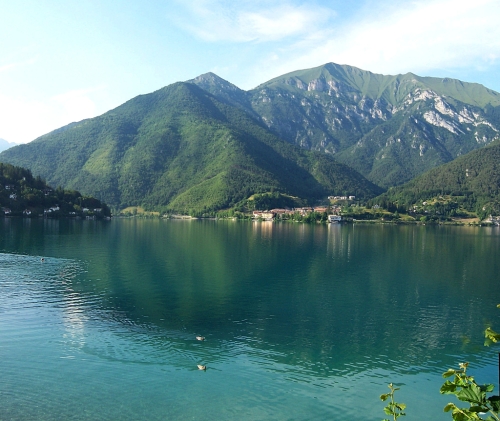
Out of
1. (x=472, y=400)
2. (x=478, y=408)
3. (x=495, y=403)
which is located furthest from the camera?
(x=495, y=403)

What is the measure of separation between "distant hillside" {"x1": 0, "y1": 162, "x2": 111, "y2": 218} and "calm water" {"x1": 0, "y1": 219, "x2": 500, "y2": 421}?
96.3 m

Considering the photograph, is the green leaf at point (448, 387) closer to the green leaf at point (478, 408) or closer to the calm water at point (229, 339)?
the green leaf at point (478, 408)

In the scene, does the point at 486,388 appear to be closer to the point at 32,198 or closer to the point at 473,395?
the point at 473,395

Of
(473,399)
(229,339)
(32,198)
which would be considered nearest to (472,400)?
(473,399)

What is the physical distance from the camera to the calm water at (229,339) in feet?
64.8

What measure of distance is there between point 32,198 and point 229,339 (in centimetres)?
13959

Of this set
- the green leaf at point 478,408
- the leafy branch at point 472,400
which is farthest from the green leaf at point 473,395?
the green leaf at point 478,408

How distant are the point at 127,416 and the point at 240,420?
4.92 metres

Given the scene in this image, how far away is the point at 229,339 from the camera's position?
90.9 feet

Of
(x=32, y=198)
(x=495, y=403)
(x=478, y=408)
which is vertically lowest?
(x=495, y=403)

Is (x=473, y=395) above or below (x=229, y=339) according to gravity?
above

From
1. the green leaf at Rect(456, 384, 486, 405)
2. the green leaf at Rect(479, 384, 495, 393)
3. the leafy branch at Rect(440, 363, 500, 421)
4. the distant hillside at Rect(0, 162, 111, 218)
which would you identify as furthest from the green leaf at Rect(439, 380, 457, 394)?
the distant hillside at Rect(0, 162, 111, 218)

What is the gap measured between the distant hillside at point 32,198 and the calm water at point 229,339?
96310 mm

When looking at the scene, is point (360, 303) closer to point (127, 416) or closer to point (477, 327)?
point (477, 327)
